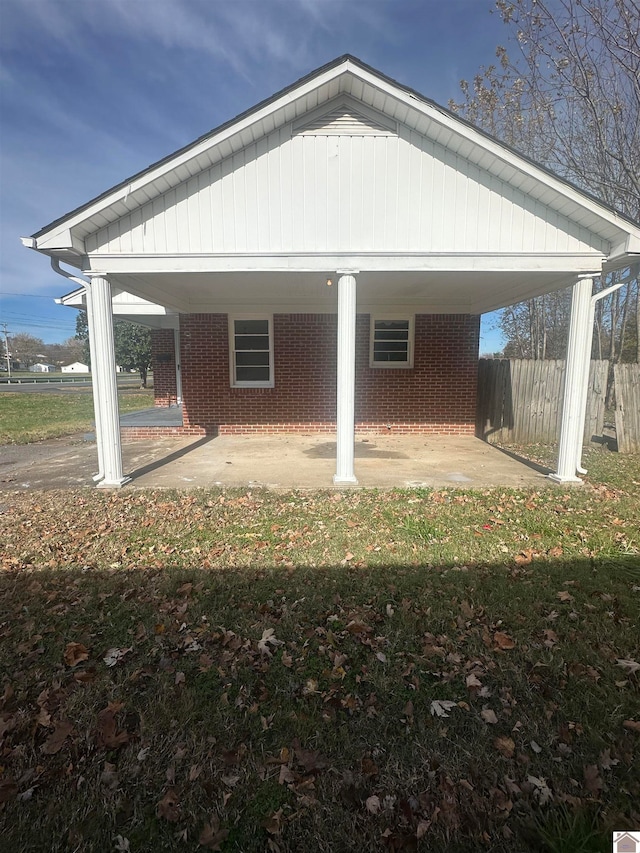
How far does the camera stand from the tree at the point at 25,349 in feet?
327

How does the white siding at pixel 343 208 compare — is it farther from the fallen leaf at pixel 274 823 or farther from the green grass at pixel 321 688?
the fallen leaf at pixel 274 823

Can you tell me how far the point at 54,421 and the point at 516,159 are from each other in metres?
15.5

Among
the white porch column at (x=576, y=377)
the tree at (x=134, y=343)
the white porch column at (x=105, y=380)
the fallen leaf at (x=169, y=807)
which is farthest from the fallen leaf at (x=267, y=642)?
the tree at (x=134, y=343)

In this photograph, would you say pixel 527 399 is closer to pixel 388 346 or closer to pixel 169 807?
pixel 388 346

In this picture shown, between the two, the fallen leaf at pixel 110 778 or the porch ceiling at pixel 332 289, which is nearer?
the fallen leaf at pixel 110 778

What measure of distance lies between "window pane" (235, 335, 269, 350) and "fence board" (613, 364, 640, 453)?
7942 mm

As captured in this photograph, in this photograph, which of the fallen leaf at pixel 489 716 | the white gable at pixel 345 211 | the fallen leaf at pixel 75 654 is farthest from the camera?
the white gable at pixel 345 211

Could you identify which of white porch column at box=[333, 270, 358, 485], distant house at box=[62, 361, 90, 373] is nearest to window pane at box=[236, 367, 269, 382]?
white porch column at box=[333, 270, 358, 485]

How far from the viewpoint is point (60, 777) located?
6.47ft

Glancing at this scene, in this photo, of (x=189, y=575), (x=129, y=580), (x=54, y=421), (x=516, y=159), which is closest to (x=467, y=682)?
(x=189, y=575)

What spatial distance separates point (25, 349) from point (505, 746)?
408 ft

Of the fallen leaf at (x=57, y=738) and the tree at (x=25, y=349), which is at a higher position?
the tree at (x=25, y=349)

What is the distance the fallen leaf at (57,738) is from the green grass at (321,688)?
2 cm

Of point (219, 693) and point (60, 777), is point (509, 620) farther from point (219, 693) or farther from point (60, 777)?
point (60, 777)
